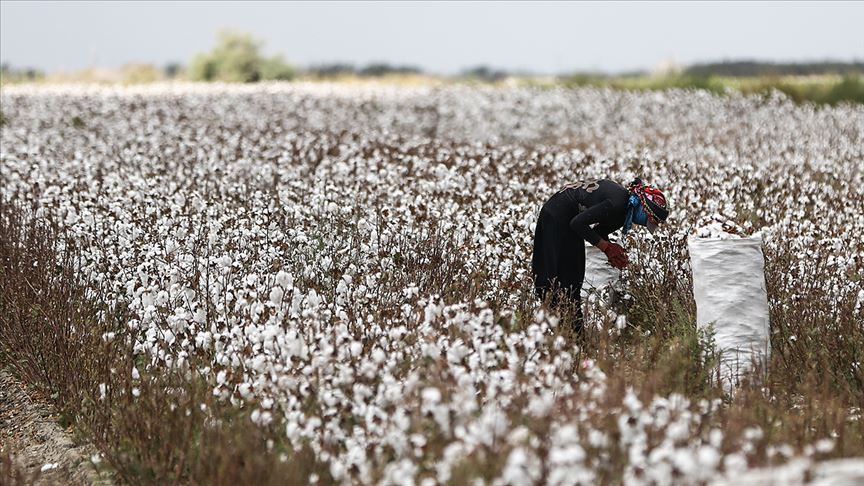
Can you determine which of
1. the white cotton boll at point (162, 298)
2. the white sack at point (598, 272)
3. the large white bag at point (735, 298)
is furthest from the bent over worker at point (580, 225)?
the white cotton boll at point (162, 298)

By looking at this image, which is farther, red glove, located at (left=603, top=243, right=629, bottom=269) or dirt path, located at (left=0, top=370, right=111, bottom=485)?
red glove, located at (left=603, top=243, right=629, bottom=269)

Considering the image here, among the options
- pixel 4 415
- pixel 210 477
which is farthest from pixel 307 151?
pixel 210 477

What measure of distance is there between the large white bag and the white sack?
147 centimetres

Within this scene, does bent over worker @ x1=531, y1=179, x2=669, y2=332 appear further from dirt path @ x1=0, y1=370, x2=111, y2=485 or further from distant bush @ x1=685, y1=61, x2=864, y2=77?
distant bush @ x1=685, y1=61, x2=864, y2=77

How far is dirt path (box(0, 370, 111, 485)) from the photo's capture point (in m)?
5.29

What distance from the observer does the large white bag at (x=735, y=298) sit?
593 cm

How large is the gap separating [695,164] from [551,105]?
37.2 ft

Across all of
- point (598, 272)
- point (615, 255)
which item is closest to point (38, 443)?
point (615, 255)

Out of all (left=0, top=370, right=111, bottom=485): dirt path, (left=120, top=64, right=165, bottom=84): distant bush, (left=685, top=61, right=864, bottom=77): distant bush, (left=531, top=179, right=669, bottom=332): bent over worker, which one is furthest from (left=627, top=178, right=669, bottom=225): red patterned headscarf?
(left=120, top=64, right=165, bottom=84): distant bush

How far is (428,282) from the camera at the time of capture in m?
6.98

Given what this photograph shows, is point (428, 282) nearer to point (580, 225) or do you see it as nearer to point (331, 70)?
point (580, 225)

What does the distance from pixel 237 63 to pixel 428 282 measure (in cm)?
2804

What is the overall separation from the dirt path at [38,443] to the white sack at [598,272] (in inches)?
154

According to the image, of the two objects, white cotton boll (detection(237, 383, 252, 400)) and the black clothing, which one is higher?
the black clothing
